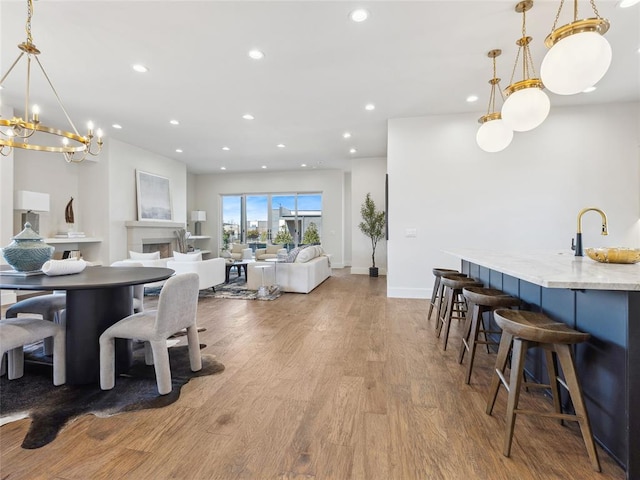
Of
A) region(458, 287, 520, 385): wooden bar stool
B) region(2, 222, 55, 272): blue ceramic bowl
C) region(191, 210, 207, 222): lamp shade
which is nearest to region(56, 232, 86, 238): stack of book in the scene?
region(191, 210, 207, 222): lamp shade

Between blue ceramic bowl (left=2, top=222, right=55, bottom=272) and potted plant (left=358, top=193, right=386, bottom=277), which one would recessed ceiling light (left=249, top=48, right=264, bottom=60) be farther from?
potted plant (left=358, top=193, right=386, bottom=277)

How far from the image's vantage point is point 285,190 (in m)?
10.0

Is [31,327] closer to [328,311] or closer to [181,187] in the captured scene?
[328,311]

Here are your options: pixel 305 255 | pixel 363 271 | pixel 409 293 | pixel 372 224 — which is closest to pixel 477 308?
pixel 409 293

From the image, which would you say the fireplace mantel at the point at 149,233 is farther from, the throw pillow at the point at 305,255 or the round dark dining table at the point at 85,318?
the round dark dining table at the point at 85,318

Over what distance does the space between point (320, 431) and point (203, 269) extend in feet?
13.2

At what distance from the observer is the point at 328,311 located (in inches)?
173

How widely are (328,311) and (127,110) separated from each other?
4524mm

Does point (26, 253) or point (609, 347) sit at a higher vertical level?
point (26, 253)

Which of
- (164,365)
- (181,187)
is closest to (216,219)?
(181,187)

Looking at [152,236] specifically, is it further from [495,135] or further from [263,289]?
[495,135]

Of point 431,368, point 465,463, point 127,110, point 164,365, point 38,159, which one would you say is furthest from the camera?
point 38,159

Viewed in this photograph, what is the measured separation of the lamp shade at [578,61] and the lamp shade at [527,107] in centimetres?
45

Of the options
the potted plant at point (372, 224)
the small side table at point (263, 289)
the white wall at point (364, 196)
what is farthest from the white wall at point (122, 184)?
the potted plant at point (372, 224)
